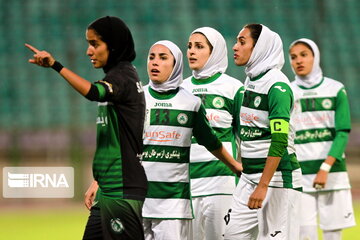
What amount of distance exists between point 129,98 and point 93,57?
30 cm

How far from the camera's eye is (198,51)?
253 inches

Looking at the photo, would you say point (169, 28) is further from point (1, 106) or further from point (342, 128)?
point (342, 128)

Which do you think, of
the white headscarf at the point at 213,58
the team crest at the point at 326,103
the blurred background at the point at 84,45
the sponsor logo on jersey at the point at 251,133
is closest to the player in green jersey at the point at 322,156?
the team crest at the point at 326,103

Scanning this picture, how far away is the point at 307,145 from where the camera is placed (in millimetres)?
7371

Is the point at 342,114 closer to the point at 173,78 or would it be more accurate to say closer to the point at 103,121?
the point at 173,78

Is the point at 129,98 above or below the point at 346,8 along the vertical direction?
below

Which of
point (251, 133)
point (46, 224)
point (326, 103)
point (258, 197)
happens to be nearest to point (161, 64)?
point (251, 133)

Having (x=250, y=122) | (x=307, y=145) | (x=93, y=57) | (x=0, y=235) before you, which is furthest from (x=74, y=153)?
(x=93, y=57)

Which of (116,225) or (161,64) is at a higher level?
(161,64)

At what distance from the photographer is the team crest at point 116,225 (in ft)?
13.8

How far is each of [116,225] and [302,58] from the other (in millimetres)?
3894

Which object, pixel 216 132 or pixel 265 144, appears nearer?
pixel 265 144

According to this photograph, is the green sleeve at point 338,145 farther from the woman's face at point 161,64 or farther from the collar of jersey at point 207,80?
the woman's face at point 161,64

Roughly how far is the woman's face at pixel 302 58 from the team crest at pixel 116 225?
377cm
